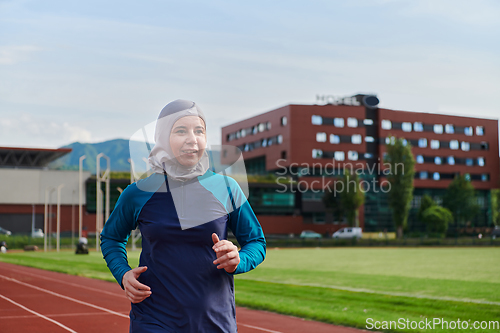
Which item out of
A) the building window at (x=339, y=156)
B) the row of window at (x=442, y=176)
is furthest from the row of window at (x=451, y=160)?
the building window at (x=339, y=156)

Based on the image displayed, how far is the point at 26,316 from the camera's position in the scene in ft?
38.6

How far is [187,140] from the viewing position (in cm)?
283

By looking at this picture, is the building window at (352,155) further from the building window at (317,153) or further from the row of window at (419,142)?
the building window at (317,153)

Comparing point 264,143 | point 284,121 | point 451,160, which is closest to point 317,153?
point 284,121

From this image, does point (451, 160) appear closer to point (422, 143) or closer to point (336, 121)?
point (422, 143)

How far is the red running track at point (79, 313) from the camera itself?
10.4m

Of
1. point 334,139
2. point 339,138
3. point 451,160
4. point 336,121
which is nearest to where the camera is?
point 334,139

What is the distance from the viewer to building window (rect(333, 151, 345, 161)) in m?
87.7

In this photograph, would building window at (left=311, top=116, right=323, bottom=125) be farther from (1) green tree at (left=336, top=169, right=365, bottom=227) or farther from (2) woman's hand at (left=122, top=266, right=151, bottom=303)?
(2) woman's hand at (left=122, top=266, right=151, bottom=303)

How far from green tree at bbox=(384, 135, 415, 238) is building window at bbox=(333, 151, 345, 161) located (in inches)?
439

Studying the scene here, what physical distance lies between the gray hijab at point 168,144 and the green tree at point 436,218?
8042 cm

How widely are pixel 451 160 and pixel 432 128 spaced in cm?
611

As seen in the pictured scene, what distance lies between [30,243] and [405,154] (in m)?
46.2

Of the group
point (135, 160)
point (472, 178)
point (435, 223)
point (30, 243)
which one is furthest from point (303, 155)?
point (135, 160)
